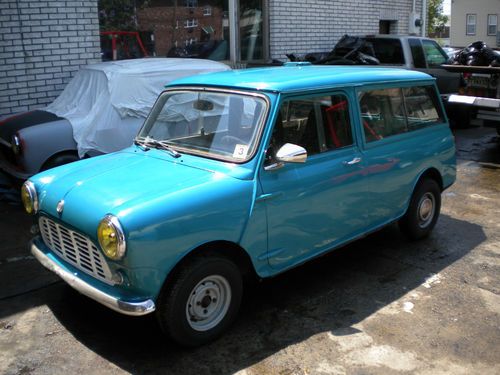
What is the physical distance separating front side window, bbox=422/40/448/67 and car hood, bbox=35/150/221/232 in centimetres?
868

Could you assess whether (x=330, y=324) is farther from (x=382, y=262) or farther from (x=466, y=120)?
(x=466, y=120)

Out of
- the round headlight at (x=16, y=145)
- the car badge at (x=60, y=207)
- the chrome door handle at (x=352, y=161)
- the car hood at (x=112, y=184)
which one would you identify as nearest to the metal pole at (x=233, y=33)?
the round headlight at (x=16, y=145)

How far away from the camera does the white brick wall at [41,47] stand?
730 cm

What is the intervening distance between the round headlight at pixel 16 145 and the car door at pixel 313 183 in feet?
11.5

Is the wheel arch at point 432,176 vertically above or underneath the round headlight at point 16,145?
underneath

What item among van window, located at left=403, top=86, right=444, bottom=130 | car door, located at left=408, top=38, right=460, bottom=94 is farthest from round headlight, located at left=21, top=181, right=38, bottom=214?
car door, located at left=408, top=38, right=460, bottom=94

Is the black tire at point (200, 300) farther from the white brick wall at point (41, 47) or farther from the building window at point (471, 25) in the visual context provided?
the building window at point (471, 25)

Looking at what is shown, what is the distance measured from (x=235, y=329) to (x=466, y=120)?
9.82m

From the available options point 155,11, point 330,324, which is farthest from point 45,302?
point 155,11

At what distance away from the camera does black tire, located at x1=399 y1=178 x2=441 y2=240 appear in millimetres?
5121

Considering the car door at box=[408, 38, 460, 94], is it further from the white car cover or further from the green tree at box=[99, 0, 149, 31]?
the white car cover

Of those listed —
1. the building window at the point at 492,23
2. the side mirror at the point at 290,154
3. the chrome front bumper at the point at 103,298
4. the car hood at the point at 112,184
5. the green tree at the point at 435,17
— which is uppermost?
the green tree at the point at 435,17

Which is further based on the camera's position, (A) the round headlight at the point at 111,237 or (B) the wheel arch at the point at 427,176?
(B) the wheel arch at the point at 427,176

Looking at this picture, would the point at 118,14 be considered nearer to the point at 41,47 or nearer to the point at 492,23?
the point at 41,47
